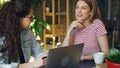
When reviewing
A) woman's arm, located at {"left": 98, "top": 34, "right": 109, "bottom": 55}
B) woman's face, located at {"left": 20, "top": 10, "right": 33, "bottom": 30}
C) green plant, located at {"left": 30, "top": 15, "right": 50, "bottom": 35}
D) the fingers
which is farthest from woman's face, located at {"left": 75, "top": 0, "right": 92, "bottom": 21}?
green plant, located at {"left": 30, "top": 15, "right": 50, "bottom": 35}

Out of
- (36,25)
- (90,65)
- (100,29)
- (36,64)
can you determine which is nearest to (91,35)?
(100,29)

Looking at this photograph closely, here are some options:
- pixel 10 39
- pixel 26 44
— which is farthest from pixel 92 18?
A: pixel 10 39

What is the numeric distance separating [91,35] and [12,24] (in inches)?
31.0

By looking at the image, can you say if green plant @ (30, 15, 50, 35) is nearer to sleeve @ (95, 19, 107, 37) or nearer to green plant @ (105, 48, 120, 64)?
sleeve @ (95, 19, 107, 37)

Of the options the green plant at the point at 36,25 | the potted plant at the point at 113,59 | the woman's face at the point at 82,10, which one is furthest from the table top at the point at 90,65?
the green plant at the point at 36,25

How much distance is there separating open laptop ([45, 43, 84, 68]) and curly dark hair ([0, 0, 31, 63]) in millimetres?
362

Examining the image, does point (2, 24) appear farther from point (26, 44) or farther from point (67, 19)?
point (67, 19)

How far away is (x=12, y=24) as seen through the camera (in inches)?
65.6

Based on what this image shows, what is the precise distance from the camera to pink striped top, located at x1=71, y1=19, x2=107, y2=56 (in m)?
2.14

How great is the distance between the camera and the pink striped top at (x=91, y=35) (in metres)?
2.14

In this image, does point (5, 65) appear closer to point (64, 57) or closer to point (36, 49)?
point (64, 57)

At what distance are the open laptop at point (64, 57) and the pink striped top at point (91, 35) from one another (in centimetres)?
55

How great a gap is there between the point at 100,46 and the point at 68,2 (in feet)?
11.4

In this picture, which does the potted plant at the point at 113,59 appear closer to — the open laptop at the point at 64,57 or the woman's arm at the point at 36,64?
the open laptop at the point at 64,57
